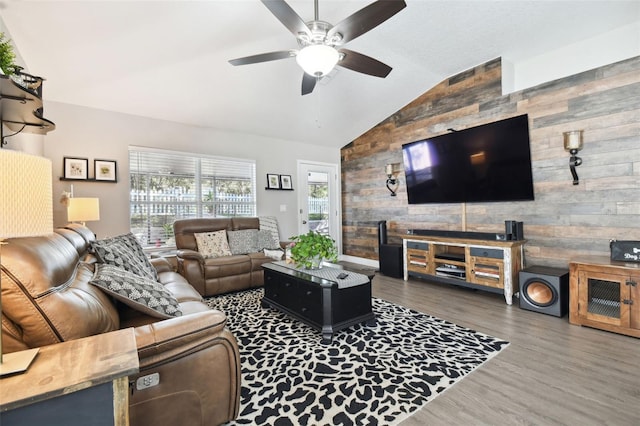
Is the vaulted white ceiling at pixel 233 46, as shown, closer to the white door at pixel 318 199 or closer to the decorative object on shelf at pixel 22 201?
the white door at pixel 318 199

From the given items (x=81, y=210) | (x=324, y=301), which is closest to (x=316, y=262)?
(x=324, y=301)

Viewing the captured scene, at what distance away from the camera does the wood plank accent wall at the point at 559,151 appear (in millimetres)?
2867

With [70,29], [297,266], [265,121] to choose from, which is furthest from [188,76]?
[297,266]

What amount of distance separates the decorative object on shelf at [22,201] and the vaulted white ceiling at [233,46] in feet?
7.81

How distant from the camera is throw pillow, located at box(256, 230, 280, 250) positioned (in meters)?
4.46

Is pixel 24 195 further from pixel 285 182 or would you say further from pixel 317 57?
pixel 285 182

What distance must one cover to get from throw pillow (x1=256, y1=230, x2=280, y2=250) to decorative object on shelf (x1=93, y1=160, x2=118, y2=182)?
214cm

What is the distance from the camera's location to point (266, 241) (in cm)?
452

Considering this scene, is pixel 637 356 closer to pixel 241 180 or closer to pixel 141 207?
pixel 241 180

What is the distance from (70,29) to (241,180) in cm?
287

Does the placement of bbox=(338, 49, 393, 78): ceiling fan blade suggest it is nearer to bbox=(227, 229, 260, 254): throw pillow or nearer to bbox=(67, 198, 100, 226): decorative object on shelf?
bbox=(227, 229, 260, 254): throw pillow

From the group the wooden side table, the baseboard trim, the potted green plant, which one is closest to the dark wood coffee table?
the wooden side table

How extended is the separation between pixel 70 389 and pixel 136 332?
0.44 meters

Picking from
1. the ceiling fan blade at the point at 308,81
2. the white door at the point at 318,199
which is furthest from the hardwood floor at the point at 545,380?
the white door at the point at 318,199
